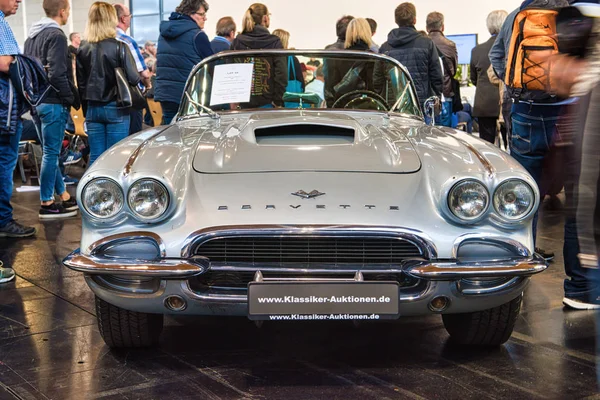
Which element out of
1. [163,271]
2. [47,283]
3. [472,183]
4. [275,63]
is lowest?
[47,283]

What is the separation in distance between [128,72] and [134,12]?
15.7 m

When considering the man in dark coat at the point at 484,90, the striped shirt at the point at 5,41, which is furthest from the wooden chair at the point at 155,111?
the striped shirt at the point at 5,41

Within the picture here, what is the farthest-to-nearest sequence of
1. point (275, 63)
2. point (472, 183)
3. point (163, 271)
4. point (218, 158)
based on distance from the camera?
point (275, 63) < point (218, 158) < point (472, 183) < point (163, 271)

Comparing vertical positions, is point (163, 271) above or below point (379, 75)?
below

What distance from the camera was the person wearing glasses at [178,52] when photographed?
6.61 metres

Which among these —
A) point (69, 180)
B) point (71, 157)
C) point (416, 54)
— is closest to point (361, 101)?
point (416, 54)

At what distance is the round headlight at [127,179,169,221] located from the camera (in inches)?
123

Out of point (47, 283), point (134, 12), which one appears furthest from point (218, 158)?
point (134, 12)

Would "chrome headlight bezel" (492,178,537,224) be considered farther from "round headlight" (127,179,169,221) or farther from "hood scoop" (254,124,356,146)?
"round headlight" (127,179,169,221)

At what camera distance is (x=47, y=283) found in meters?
4.82

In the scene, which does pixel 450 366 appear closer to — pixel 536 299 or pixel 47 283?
pixel 536 299

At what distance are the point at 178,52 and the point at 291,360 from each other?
3.91 m

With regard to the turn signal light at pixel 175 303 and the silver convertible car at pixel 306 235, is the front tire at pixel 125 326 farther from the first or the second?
the turn signal light at pixel 175 303

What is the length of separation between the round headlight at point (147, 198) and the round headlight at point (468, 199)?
1127mm
